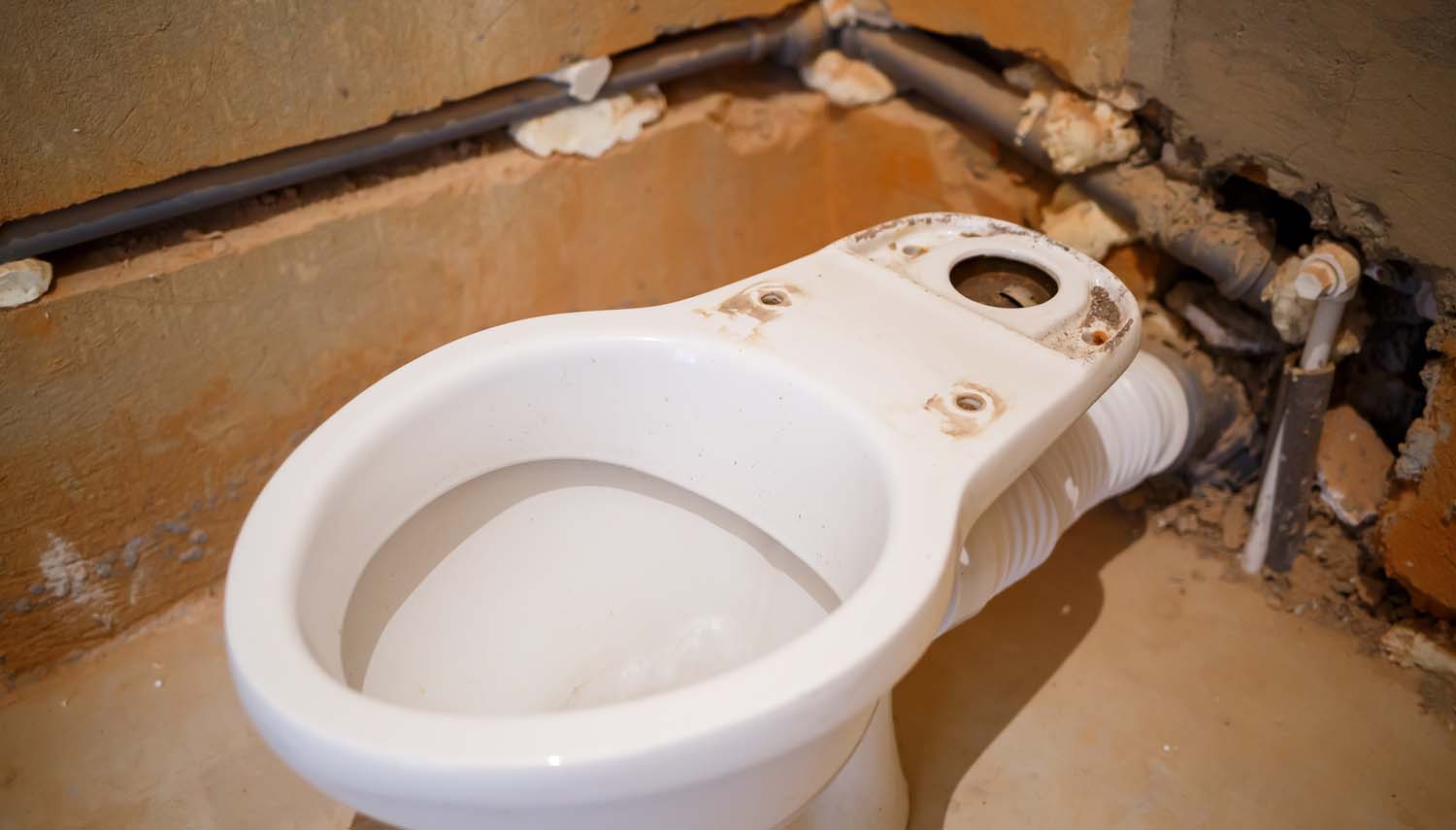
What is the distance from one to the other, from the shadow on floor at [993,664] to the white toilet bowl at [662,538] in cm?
12

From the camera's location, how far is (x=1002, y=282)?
943 millimetres

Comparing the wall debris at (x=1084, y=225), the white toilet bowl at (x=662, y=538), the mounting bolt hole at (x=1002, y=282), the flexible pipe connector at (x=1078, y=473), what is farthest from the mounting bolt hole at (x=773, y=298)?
the wall debris at (x=1084, y=225)

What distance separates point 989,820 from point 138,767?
0.82 m

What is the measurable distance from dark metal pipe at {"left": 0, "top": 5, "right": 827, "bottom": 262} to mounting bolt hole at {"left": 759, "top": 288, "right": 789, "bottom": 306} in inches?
18.7

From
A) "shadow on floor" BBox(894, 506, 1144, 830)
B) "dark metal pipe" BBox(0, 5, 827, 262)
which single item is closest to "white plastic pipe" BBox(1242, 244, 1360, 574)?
"shadow on floor" BBox(894, 506, 1144, 830)

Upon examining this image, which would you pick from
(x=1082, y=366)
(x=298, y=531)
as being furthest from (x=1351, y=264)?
(x=298, y=531)

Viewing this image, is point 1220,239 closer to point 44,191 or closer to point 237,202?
point 237,202

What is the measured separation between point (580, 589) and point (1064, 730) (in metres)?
0.53

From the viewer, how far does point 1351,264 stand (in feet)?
3.28

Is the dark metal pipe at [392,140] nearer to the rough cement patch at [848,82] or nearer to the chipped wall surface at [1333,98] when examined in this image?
the rough cement patch at [848,82]

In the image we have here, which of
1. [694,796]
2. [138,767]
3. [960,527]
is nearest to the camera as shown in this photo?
[694,796]

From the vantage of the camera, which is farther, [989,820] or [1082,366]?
[989,820]

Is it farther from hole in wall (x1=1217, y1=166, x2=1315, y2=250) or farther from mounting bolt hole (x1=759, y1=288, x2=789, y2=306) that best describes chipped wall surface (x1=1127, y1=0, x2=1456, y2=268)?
mounting bolt hole (x1=759, y1=288, x2=789, y2=306)

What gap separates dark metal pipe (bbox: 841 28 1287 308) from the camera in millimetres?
1104
